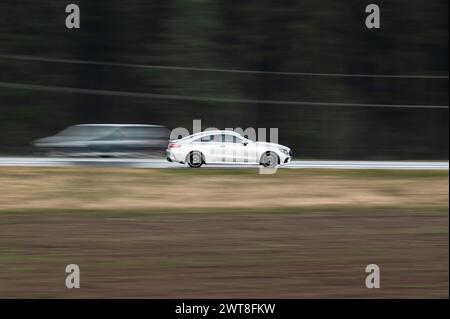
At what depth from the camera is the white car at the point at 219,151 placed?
25391 mm

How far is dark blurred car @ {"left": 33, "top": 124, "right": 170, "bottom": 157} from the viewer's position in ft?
93.8

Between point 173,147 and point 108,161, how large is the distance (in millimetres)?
3160

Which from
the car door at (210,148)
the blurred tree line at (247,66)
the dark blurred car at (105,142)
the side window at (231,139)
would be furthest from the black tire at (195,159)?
the blurred tree line at (247,66)

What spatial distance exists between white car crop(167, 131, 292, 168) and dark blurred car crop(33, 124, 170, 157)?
3744 mm

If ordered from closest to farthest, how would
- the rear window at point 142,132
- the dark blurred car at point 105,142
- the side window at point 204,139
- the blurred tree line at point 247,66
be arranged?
1. the side window at point 204,139
2. the dark blurred car at point 105,142
3. the rear window at point 142,132
4. the blurred tree line at point 247,66

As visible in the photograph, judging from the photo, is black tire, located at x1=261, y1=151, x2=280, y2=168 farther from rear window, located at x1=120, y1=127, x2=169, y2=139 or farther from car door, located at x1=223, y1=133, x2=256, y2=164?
rear window, located at x1=120, y1=127, x2=169, y2=139

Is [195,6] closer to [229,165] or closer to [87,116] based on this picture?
[87,116]

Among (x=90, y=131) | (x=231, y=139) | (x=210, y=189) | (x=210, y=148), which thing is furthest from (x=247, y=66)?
(x=210, y=189)

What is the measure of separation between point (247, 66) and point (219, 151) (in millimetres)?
19089

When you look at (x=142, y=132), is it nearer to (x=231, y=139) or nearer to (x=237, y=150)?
(x=231, y=139)

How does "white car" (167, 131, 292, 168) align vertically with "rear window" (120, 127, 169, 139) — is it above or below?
below

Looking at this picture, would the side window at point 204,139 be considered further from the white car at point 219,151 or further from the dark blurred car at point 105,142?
the dark blurred car at point 105,142


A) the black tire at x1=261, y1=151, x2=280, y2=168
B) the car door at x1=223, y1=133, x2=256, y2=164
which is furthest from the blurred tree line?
the car door at x1=223, y1=133, x2=256, y2=164

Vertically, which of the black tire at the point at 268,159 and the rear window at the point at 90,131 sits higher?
the rear window at the point at 90,131
